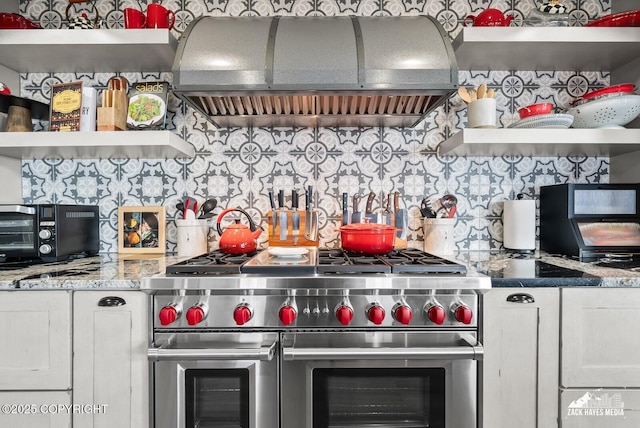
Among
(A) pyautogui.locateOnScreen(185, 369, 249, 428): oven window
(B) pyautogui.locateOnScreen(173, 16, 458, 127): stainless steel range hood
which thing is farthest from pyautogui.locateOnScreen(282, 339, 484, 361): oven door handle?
(B) pyautogui.locateOnScreen(173, 16, 458, 127): stainless steel range hood

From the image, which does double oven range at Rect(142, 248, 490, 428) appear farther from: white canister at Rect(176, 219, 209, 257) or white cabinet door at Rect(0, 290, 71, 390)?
white canister at Rect(176, 219, 209, 257)

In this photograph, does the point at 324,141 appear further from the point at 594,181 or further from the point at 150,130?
the point at 594,181

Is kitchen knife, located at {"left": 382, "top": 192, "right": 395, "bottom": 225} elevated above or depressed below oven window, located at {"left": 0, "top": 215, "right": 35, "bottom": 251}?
above

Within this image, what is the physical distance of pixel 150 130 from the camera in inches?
74.5

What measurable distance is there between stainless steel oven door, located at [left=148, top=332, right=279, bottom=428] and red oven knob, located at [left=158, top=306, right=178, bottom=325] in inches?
3.4

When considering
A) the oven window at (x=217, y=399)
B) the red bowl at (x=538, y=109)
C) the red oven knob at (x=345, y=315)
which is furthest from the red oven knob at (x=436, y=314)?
the red bowl at (x=538, y=109)

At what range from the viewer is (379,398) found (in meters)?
1.35

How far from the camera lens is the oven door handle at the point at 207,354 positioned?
1.27m

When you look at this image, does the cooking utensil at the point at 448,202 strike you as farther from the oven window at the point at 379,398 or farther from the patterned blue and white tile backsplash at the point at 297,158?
the oven window at the point at 379,398

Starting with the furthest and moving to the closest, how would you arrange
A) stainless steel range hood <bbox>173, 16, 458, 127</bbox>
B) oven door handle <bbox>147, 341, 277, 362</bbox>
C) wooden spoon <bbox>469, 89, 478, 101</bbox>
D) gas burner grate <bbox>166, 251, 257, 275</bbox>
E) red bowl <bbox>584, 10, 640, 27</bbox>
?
wooden spoon <bbox>469, 89, 478, 101</bbox>
red bowl <bbox>584, 10, 640, 27</bbox>
stainless steel range hood <bbox>173, 16, 458, 127</bbox>
gas burner grate <bbox>166, 251, 257, 275</bbox>
oven door handle <bbox>147, 341, 277, 362</bbox>

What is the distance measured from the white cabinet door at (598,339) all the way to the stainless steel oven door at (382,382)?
34 cm

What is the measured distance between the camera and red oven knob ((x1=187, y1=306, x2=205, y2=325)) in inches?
50.7

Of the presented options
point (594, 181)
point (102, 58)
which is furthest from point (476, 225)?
point (102, 58)

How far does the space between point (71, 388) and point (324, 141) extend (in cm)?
157
